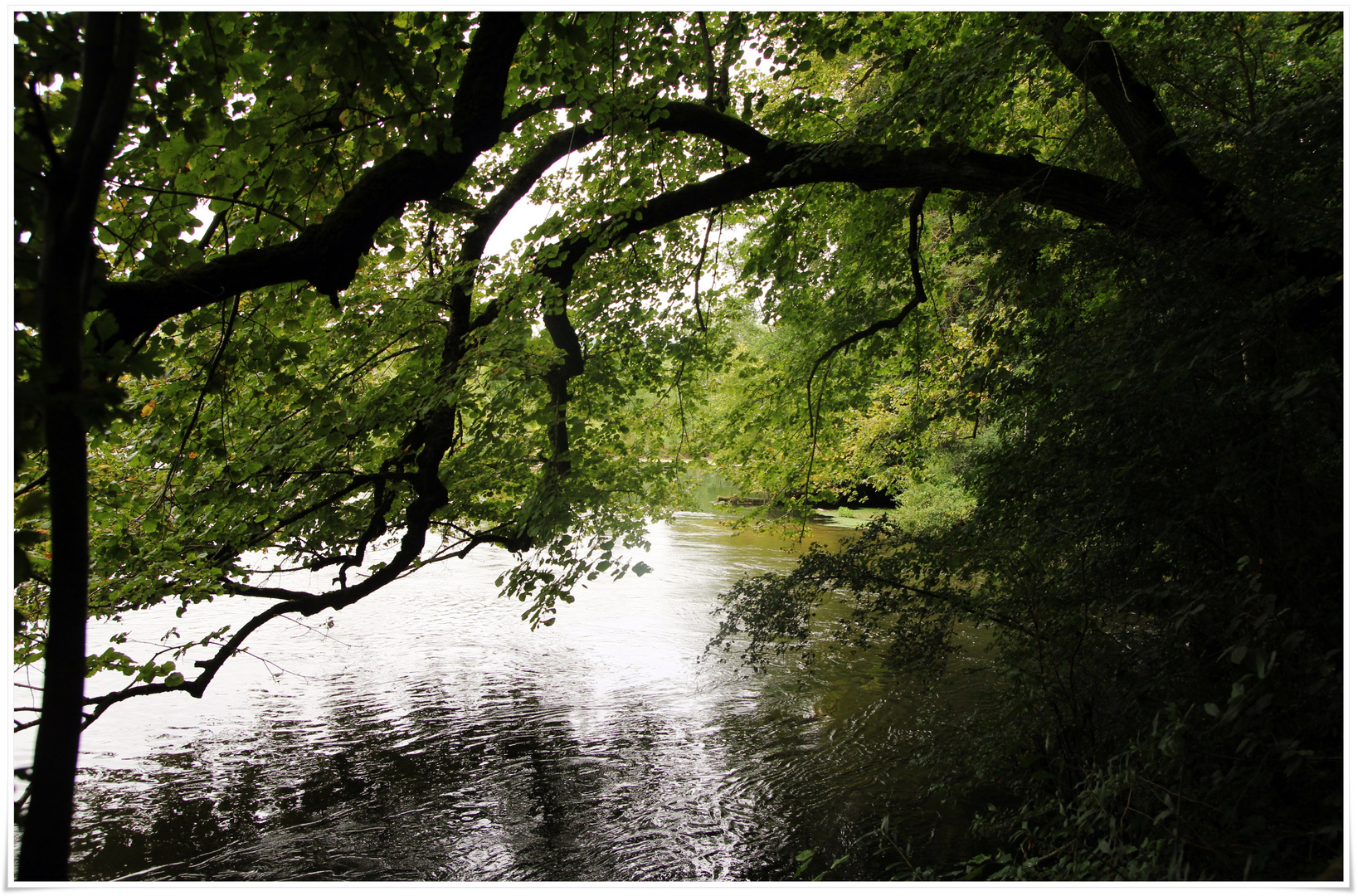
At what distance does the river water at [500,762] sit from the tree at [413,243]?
6.22 feet

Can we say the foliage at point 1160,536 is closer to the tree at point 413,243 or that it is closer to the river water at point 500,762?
the tree at point 413,243

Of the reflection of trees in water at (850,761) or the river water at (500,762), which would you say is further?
the river water at (500,762)

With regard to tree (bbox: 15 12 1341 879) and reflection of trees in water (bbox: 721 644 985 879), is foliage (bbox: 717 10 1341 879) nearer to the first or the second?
tree (bbox: 15 12 1341 879)


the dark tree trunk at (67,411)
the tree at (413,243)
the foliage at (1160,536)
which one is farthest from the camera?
the foliage at (1160,536)

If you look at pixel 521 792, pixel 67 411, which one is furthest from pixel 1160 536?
pixel 521 792

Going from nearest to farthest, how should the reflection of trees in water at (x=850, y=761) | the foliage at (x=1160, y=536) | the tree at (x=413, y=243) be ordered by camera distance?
1. the tree at (x=413, y=243)
2. the foliage at (x=1160, y=536)
3. the reflection of trees in water at (x=850, y=761)

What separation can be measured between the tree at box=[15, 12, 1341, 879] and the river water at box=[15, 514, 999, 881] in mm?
1895

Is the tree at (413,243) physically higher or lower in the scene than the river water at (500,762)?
higher

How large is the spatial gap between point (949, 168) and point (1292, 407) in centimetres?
232

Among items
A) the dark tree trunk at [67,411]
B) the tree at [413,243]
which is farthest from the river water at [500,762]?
the dark tree trunk at [67,411]

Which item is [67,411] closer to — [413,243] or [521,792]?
[413,243]

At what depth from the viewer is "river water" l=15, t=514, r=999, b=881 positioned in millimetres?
5340

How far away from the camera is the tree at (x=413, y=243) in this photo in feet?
5.55

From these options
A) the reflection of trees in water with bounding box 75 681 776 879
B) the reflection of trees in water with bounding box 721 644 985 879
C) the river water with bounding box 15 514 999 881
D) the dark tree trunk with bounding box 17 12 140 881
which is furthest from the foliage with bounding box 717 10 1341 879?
the dark tree trunk with bounding box 17 12 140 881
